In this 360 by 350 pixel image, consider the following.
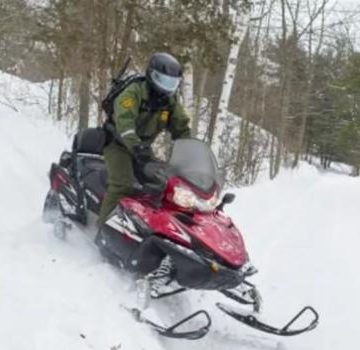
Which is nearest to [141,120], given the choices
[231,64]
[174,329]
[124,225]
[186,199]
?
[124,225]

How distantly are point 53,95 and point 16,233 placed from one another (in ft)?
39.4

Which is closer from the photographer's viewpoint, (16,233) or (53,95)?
(16,233)

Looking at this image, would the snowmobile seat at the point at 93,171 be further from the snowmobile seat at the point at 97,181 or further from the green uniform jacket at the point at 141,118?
the green uniform jacket at the point at 141,118

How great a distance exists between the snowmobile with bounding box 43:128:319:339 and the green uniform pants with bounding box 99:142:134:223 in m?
0.08

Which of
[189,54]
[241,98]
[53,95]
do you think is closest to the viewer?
[189,54]

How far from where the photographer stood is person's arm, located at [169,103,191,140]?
5.20 metres

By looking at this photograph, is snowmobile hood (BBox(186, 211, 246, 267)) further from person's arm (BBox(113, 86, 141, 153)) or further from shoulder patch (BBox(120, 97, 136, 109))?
shoulder patch (BBox(120, 97, 136, 109))

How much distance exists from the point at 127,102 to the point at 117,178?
57 cm

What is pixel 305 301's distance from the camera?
Answer: 17.7 feet

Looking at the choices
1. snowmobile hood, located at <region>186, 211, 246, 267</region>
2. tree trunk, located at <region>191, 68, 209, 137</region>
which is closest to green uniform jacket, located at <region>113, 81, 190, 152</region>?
snowmobile hood, located at <region>186, 211, 246, 267</region>

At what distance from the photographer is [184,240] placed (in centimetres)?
418

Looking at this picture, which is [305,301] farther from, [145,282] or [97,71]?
[97,71]

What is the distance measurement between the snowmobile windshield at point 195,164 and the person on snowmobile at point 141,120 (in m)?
0.31

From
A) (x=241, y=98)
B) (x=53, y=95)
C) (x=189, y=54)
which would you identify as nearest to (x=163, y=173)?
(x=189, y=54)
